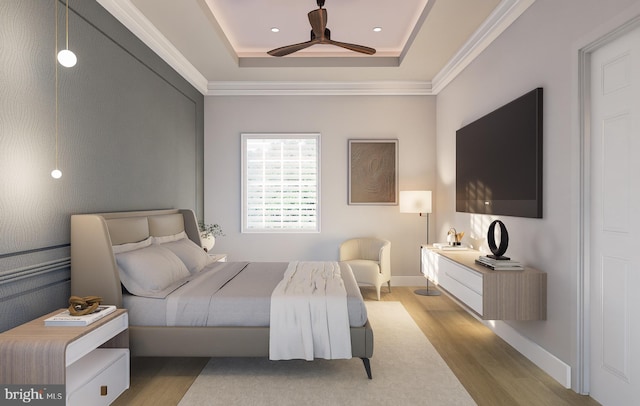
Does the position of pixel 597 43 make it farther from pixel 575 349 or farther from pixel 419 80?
pixel 419 80

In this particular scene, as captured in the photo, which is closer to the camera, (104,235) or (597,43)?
(597,43)

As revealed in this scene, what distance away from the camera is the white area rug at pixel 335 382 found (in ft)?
7.85

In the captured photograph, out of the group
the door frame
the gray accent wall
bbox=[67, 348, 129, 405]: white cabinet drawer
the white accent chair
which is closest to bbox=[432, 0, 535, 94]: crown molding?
the door frame

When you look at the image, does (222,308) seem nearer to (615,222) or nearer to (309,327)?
(309,327)

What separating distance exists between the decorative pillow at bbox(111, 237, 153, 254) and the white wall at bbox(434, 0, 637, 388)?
3.22m

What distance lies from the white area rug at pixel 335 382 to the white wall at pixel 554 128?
86 cm

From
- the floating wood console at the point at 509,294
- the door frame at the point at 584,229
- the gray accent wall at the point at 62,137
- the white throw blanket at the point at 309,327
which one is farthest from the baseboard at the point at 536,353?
the gray accent wall at the point at 62,137

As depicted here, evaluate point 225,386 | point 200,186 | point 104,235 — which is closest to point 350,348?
point 225,386

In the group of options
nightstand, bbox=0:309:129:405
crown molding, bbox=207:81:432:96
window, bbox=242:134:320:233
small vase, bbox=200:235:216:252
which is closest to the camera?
nightstand, bbox=0:309:129:405

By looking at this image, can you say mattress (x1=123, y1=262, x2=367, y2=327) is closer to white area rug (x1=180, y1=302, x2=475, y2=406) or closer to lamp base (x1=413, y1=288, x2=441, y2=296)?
white area rug (x1=180, y1=302, x2=475, y2=406)

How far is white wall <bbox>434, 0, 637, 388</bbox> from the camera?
2.44 meters

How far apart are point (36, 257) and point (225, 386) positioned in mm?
1489

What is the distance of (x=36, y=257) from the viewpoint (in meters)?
2.35

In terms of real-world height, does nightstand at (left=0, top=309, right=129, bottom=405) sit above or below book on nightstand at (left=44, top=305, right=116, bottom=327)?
below
